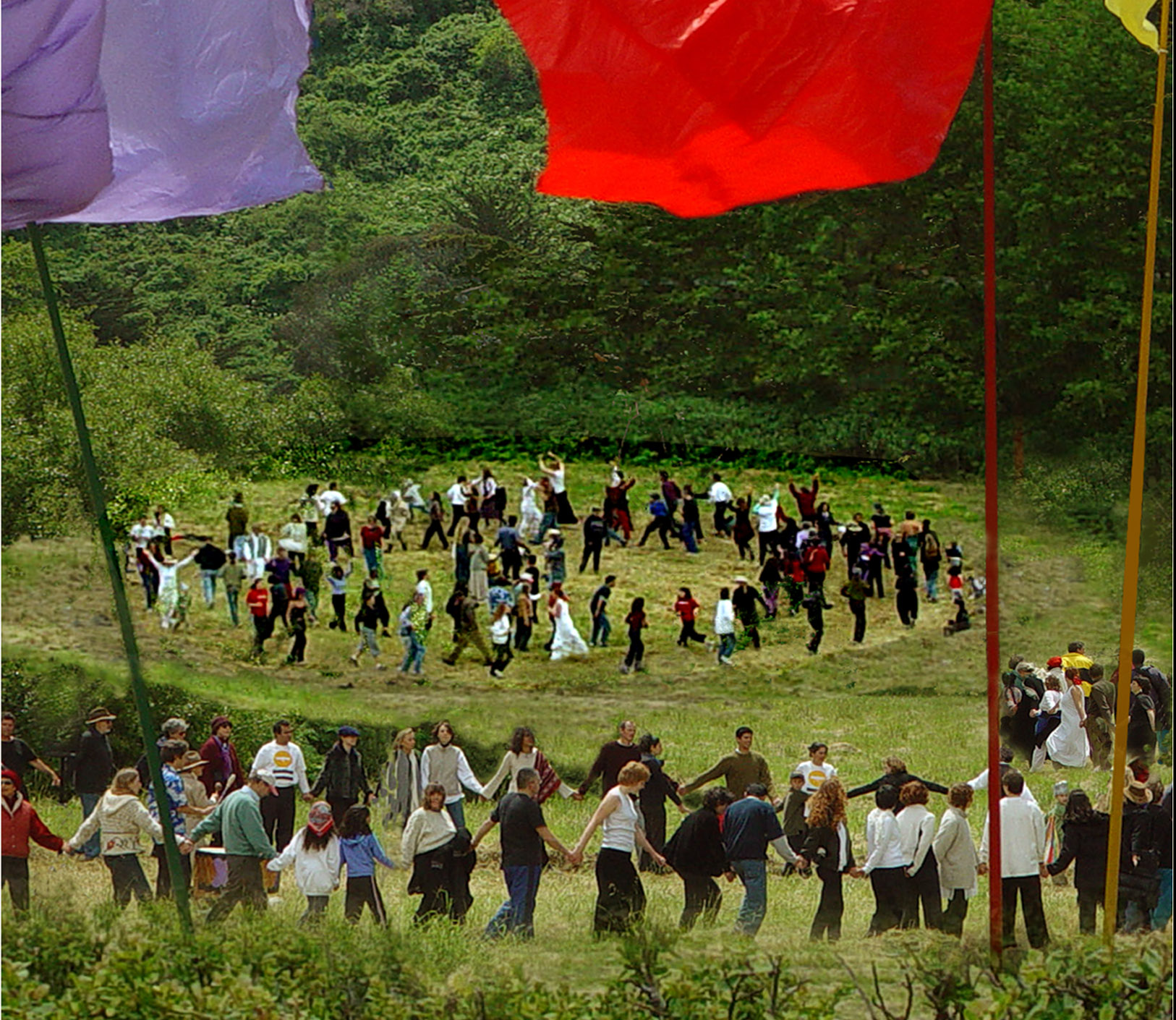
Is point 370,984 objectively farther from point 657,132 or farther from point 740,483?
point 740,483

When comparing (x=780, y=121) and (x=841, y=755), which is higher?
(x=780, y=121)

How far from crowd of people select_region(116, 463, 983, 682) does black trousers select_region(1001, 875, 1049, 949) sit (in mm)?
10010

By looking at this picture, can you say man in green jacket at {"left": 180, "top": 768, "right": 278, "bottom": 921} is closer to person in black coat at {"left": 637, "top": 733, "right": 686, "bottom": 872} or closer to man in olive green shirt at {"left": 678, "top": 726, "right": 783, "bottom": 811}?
person in black coat at {"left": 637, "top": 733, "right": 686, "bottom": 872}

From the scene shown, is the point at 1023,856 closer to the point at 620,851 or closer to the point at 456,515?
the point at 620,851

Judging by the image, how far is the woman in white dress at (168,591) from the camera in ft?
75.3

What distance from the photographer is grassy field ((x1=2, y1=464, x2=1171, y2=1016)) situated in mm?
19891

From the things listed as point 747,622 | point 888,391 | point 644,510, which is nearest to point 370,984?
point 747,622

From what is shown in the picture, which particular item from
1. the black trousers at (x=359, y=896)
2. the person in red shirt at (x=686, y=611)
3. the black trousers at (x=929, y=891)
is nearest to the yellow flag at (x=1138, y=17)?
the black trousers at (x=929, y=891)

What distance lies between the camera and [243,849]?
11.4 meters

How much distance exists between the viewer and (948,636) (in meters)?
22.5

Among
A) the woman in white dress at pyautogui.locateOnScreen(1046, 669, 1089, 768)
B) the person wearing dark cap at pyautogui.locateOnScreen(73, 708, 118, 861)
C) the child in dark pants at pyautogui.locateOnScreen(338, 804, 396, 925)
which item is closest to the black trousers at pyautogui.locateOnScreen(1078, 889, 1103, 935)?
the child in dark pants at pyautogui.locateOnScreen(338, 804, 396, 925)

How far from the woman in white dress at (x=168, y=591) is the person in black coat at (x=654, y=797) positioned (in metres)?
10.7

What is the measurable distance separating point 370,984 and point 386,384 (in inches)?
824

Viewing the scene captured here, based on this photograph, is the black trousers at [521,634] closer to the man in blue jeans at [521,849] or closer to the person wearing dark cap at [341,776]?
the person wearing dark cap at [341,776]
